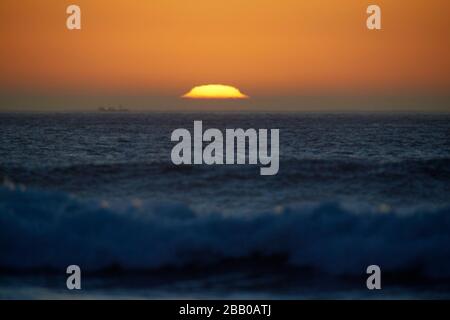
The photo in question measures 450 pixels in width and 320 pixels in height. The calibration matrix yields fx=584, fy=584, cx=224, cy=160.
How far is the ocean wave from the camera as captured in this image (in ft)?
28.1

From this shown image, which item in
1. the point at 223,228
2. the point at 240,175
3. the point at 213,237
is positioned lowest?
the point at 213,237

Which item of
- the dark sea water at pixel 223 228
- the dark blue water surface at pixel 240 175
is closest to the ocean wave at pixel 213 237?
the dark sea water at pixel 223 228

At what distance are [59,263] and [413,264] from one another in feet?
16.9

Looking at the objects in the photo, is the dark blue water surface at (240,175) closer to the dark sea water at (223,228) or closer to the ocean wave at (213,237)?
the dark sea water at (223,228)

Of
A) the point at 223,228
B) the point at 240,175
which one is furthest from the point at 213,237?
the point at 240,175

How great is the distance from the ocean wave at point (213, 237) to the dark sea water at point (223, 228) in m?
0.02

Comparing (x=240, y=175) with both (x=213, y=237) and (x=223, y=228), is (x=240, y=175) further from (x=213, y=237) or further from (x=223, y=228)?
(x=213, y=237)

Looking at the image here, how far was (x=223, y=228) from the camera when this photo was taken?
942 centimetres

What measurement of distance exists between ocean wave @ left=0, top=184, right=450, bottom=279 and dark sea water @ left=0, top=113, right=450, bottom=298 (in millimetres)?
20

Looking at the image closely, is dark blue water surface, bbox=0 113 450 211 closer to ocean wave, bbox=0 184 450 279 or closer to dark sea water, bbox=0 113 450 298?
dark sea water, bbox=0 113 450 298

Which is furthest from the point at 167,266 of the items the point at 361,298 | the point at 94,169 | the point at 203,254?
the point at 94,169

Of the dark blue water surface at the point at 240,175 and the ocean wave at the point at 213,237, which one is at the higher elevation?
the dark blue water surface at the point at 240,175

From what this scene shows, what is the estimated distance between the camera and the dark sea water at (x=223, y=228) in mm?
7855

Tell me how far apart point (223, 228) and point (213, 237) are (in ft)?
0.88
